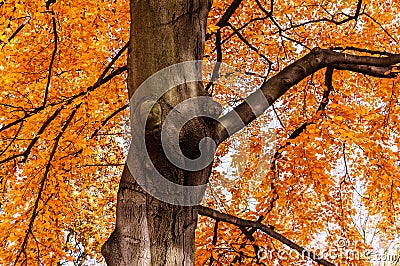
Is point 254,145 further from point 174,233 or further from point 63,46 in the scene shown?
point 174,233

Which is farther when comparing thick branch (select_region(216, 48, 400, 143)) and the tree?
thick branch (select_region(216, 48, 400, 143))

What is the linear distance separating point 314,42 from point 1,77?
499 cm

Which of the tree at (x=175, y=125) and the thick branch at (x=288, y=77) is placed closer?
the tree at (x=175, y=125)

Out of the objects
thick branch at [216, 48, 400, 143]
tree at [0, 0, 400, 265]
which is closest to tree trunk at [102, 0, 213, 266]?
tree at [0, 0, 400, 265]

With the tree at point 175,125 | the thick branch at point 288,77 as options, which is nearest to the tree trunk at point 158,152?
the tree at point 175,125

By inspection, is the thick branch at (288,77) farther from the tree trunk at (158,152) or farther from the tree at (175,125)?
the tree trunk at (158,152)

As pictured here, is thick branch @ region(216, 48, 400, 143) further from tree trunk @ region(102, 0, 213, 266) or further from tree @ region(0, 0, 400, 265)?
tree trunk @ region(102, 0, 213, 266)

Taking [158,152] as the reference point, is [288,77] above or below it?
above

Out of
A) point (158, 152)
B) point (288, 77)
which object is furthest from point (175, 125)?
point (288, 77)

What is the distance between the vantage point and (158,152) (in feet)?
7.96

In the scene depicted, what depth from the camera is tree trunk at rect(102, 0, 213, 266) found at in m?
2.40

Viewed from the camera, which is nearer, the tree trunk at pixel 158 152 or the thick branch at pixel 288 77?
the tree trunk at pixel 158 152

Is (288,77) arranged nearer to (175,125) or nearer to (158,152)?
(175,125)

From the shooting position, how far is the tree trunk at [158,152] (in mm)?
2404
